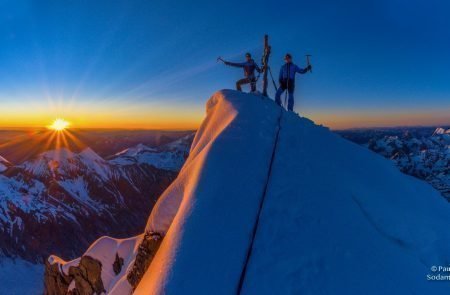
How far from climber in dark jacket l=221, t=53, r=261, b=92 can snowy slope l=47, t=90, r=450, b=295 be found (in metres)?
6.91

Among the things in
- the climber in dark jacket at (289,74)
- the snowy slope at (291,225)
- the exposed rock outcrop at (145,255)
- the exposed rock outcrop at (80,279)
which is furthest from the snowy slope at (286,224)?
the exposed rock outcrop at (80,279)

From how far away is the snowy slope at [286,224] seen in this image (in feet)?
22.9

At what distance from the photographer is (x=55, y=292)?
29.2m

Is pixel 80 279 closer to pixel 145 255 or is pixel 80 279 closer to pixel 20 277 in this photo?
pixel 145 255

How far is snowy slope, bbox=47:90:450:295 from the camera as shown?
698cm

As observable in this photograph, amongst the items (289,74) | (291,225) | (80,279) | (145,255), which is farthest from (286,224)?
(80,279)

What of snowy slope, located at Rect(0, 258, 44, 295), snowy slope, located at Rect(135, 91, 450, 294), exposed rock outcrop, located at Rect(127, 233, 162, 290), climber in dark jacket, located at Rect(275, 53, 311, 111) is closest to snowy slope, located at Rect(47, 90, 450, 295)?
snowy slope, located at Rect(135, 91, 450, 294)

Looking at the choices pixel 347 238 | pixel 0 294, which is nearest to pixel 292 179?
pixel 347 238

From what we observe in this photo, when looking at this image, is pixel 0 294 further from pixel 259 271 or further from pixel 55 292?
pixel 259 271

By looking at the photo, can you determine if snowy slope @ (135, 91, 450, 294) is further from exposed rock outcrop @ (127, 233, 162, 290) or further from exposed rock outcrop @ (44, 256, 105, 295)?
exposed rock outcrop @ (44, 256, 105, 295)

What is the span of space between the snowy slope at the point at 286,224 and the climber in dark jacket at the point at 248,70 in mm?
6909

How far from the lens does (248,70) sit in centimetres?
1966

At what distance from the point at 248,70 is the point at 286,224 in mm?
13444

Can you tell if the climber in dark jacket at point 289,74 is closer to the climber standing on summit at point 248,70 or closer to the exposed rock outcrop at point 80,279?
the climber standing on summit at point 248,70
